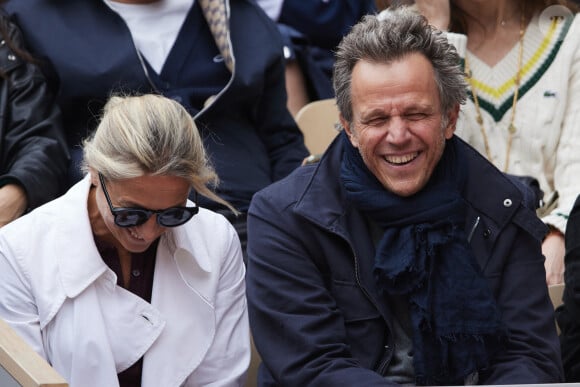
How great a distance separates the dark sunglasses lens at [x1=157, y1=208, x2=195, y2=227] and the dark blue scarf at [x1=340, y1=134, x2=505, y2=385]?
0.40 metres

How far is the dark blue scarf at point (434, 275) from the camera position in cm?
282

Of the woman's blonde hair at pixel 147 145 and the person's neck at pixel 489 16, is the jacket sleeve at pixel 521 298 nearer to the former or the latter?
the woman's blonde hair at pixel 147 145

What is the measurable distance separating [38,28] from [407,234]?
→ 4.99ft

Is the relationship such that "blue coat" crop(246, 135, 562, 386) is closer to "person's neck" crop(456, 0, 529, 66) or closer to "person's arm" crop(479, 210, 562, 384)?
"person's arm" crop(479, 210, 562, 384)

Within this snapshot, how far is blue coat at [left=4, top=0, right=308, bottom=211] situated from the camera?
12.3 ft

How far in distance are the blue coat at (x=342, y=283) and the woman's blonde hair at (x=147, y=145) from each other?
21cm

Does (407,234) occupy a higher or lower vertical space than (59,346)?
higher

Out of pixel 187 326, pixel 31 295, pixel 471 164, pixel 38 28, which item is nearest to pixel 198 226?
pixel 187 326

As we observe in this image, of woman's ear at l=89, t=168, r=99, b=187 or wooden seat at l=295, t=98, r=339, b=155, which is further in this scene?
wooden seat at l=295, t=98, r=339, b=155

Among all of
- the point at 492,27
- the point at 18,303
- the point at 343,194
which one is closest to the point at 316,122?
the point at 492,27

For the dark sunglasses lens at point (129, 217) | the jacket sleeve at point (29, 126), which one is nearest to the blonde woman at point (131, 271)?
the dark sunglasses lens at point (129, 217)

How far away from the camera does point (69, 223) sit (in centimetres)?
294

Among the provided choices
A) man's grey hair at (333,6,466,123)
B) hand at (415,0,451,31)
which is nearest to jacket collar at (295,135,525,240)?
man's grey hair at (333,6,466,123)

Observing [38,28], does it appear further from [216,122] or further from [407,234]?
[407,234]
